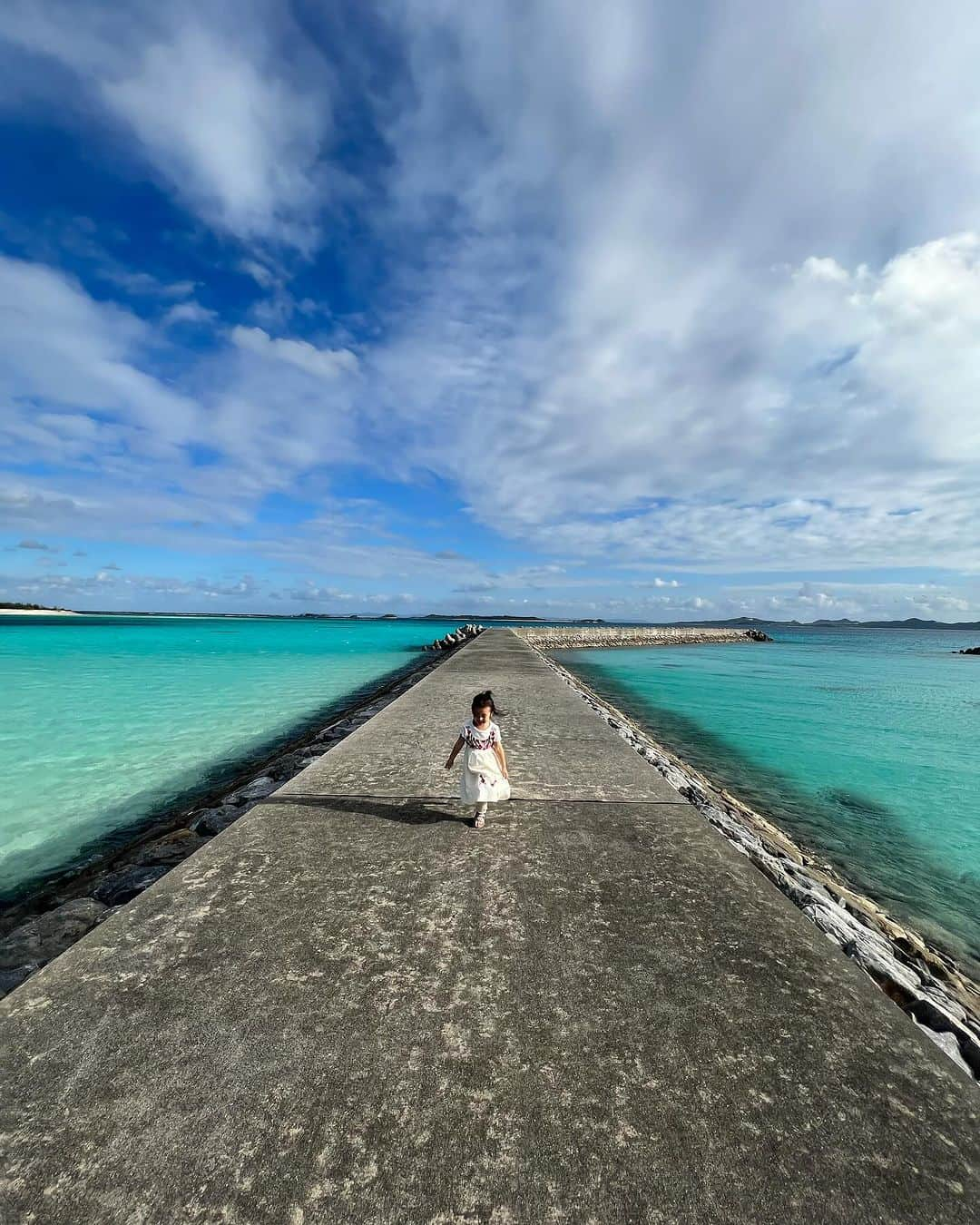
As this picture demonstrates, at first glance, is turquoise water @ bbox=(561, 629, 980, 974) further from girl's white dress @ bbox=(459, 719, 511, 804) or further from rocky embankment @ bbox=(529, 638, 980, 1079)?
girl's white dress @ bbox=(459, 719, 511, 804)

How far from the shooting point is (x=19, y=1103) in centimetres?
171

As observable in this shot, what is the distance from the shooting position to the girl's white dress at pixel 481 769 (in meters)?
3.97

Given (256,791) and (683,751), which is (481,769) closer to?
(256,791)

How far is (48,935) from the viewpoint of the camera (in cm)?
353

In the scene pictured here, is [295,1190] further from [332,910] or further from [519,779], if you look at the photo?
[519,779]

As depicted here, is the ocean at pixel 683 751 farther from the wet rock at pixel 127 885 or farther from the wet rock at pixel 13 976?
the wet rock at pixel 13 976

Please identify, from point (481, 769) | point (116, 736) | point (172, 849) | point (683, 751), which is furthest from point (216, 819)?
point (683, 751)

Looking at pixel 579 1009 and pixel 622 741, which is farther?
pixel 622 741

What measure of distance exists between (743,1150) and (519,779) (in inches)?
133

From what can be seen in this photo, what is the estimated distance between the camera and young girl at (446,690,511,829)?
156 inches

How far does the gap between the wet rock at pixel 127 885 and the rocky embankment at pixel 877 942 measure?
423 cm

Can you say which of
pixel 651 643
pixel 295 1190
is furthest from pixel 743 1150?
pixel 651 643

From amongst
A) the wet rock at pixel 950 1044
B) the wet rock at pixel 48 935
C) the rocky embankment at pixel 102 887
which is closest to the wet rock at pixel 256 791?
the rocky embankment at pixel 102 887

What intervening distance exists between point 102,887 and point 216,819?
1117mm
